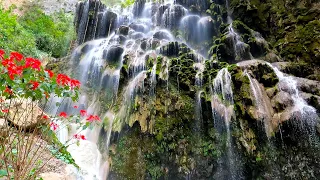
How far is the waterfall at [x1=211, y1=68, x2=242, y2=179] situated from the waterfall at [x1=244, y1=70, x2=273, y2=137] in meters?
0.84

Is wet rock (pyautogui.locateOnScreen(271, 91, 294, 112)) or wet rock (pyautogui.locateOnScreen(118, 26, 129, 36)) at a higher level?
wet rock (pyautogui.locateOnScreen(118, 26, 129, 36))

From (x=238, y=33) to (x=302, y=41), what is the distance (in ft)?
11.0

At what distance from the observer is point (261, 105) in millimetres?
8852

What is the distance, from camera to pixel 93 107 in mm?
11852

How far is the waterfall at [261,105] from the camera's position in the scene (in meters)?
8.47

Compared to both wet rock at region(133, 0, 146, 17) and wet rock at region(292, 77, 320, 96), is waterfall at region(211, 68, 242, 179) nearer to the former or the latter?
wet rock at region(292, 77, 320, 96)

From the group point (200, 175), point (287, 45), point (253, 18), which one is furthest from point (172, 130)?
point (253, 18)

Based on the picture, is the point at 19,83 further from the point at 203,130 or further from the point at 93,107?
the point at 93,107

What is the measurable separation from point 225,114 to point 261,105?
1.38 metres

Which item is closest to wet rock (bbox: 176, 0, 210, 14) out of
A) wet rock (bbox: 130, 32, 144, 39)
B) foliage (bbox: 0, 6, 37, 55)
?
wet rock (bbox: 130, 32, 144, 39)

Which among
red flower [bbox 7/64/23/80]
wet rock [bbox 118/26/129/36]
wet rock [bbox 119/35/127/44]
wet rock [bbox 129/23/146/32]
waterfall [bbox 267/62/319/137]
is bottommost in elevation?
red flower [bbox 7/64/23/80]

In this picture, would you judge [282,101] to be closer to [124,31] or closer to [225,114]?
[225,114]

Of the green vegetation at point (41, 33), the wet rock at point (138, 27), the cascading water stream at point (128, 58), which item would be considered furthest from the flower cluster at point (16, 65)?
the wet rock at point (138, 27)

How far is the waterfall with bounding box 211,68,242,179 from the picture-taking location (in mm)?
8570
